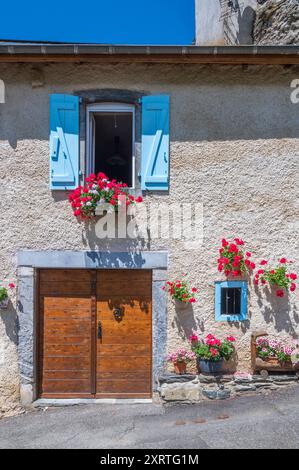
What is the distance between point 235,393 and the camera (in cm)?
544

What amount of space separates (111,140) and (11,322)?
10.9ft

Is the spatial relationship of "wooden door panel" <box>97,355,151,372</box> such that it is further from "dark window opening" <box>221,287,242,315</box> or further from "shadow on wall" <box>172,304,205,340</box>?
"dark window opening" <box>221,287,242,315</box>

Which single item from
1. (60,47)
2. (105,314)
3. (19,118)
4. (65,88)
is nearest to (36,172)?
(19,118)

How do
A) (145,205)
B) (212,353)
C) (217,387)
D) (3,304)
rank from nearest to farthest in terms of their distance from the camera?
1. (212,353)
2. (217,387)
3. (3,304)
4. (145,205)

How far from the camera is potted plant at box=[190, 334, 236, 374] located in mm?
5387

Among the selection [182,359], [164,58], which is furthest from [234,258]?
[164,58]

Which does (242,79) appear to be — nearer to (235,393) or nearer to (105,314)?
(105,314)

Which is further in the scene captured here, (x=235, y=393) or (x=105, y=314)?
(x=105, y=314)

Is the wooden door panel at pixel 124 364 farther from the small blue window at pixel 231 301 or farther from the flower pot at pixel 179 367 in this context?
the small blue window at pixel 231 301

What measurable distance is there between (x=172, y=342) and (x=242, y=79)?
397 centimetres

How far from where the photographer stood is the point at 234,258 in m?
5.52

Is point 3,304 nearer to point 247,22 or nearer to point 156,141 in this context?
point 156,141

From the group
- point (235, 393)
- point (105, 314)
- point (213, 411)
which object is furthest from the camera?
point (105, 314)

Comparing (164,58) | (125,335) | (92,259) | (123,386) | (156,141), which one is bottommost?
(123,386)
